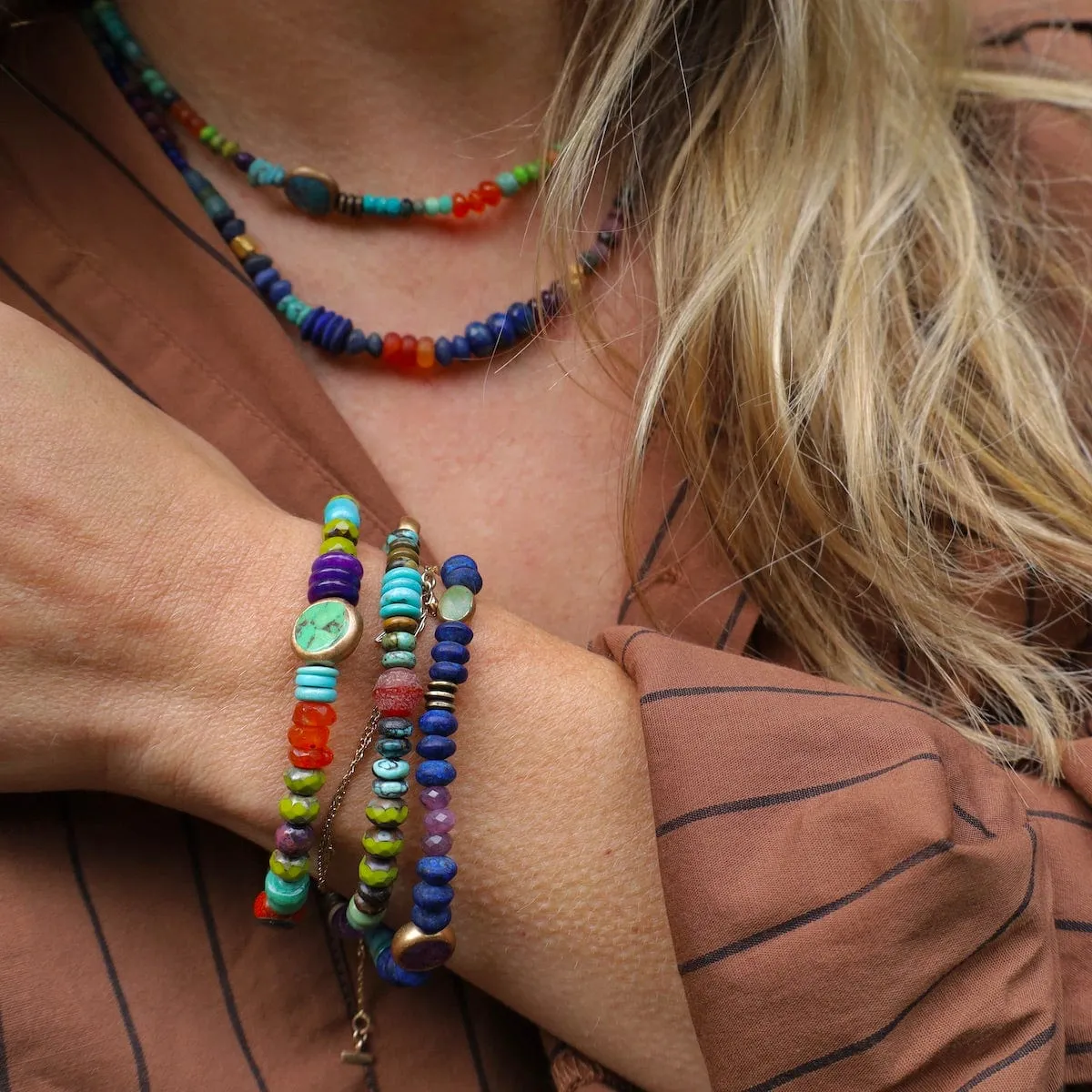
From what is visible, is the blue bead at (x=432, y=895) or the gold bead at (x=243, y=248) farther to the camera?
the gold bead at (x=243, y=248)

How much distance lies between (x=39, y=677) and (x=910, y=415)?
0.75 m

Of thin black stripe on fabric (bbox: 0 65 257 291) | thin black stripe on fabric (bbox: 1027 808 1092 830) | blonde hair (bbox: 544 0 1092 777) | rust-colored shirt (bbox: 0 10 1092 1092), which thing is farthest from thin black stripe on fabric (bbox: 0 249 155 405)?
thin black stripe on fabric (bbox: 1027 808 1092 830)

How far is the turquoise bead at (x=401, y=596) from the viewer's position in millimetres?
609

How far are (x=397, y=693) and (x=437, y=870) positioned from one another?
11 centimetres

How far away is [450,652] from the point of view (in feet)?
1.98

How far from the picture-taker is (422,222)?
100 centimetres

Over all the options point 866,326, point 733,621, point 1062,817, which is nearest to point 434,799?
point 733,621

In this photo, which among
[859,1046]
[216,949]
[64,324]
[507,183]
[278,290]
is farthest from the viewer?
[507,183]

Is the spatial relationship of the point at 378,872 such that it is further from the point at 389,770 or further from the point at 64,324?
the point at 64,324

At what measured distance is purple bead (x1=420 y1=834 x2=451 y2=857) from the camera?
0.59 m

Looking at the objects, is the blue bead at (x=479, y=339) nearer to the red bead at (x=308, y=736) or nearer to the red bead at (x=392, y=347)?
the red bead at (x=392, y=347)

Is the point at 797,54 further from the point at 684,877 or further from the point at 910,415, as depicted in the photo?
the point at 684,877

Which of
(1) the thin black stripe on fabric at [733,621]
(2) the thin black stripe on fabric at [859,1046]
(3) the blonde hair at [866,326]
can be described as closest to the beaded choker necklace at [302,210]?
(3) the blonde hair at [866,326]

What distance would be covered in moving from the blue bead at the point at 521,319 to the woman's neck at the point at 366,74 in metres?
0.19
